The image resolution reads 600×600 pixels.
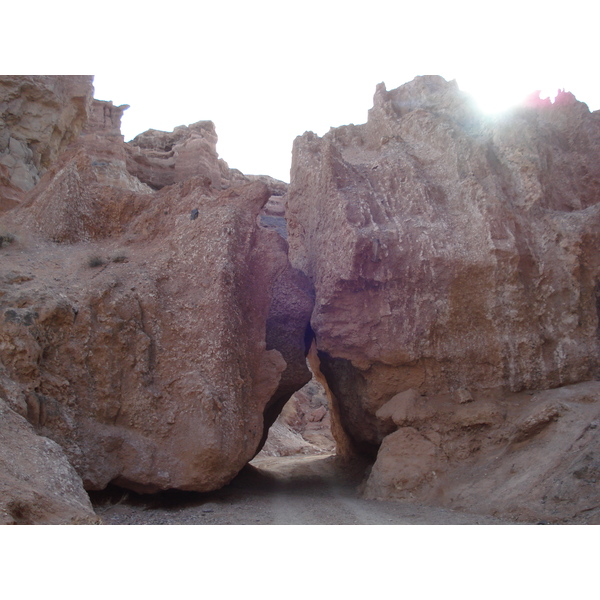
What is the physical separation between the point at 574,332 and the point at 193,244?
6.94 m

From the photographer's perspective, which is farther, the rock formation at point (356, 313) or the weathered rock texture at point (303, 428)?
the weathered rock texture at point (303, 428)

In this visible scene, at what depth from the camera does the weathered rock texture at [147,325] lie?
24.6 ft

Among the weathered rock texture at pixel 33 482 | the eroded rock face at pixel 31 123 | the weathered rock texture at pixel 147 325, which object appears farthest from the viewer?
the eroded rock face at pixel 31 123

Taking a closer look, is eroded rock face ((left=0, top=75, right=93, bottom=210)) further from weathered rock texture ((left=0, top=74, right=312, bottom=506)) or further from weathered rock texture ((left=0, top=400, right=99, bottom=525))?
weathered rock texture ((left=0, top=400, right=99, bottom=525))

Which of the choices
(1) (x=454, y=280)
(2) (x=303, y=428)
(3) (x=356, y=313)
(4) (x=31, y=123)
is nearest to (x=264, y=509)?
(3) (x=356, y=313)

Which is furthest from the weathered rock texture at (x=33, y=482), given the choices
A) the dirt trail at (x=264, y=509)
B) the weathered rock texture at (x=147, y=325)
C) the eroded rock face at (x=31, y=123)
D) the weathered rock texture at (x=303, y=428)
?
the weathered rock texture at (x=303, y=428)

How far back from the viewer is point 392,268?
10.0 metres

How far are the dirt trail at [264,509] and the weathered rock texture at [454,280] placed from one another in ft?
3.33

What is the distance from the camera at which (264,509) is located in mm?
8266

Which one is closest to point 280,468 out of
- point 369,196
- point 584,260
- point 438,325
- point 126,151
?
point 438,325

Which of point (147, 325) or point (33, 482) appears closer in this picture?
point (33, 482)

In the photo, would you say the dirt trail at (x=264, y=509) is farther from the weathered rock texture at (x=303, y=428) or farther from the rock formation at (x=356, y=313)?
the weathered rock texture at (x=303, y=428)

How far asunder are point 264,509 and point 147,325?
343 cm

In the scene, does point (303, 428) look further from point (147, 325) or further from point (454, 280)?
point (147, 325)
